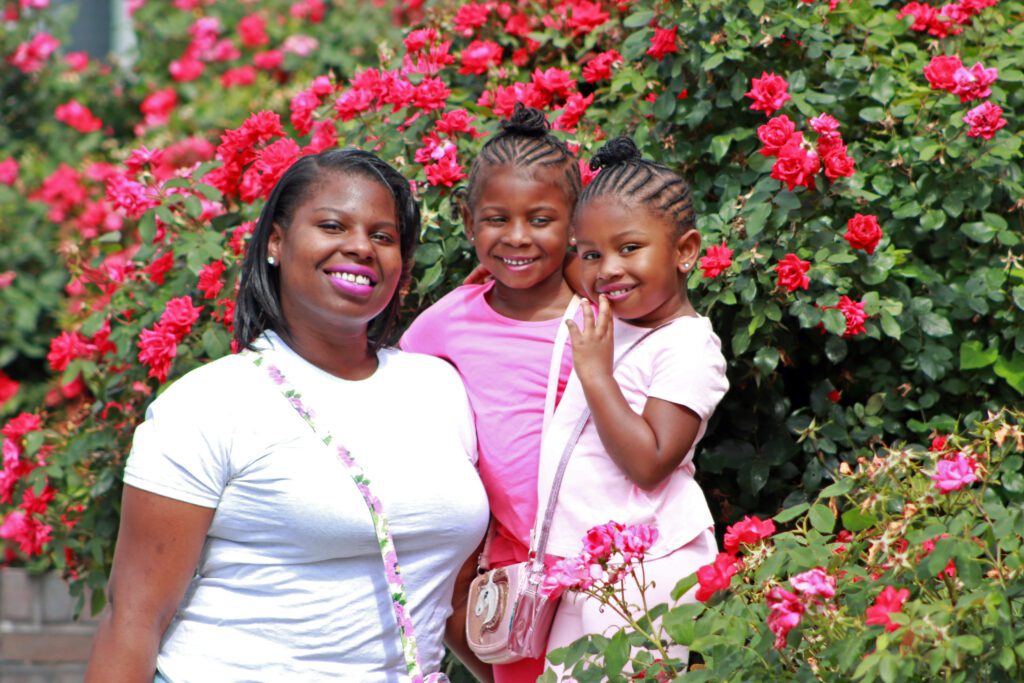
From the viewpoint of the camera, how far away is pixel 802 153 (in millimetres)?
2914

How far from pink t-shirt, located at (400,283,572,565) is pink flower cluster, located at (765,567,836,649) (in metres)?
0.82

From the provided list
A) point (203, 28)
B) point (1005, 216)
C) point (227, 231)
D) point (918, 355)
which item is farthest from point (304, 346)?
point (203, 28)

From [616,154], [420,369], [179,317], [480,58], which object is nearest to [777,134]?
[616,154]

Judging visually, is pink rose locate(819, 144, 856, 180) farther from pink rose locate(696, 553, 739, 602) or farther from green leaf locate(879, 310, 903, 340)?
pink rose locate(696, 553, 739, 602)

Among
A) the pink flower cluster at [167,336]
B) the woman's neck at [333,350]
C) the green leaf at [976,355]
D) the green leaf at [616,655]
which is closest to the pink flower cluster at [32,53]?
the pink flower cluster at [167,336]

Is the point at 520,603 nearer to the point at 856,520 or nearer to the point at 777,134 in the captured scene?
the point at 856,520

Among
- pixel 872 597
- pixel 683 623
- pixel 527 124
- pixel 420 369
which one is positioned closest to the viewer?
pixel 872 597

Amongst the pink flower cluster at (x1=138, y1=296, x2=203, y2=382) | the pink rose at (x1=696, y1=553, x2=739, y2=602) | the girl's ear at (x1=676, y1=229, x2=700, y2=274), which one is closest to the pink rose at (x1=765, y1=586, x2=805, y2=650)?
the pink rose at (x1=696, y1=553, x2=739, y2=602)

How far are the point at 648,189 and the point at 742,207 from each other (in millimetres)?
544

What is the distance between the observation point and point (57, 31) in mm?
6895

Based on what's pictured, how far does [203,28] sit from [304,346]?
469cm

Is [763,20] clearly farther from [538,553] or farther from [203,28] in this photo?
[203,28]

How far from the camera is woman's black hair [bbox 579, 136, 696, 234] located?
8.63ft

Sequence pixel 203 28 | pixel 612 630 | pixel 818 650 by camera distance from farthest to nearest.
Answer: pixel 203 28 < pixel 612 630 < pixel 818 650
